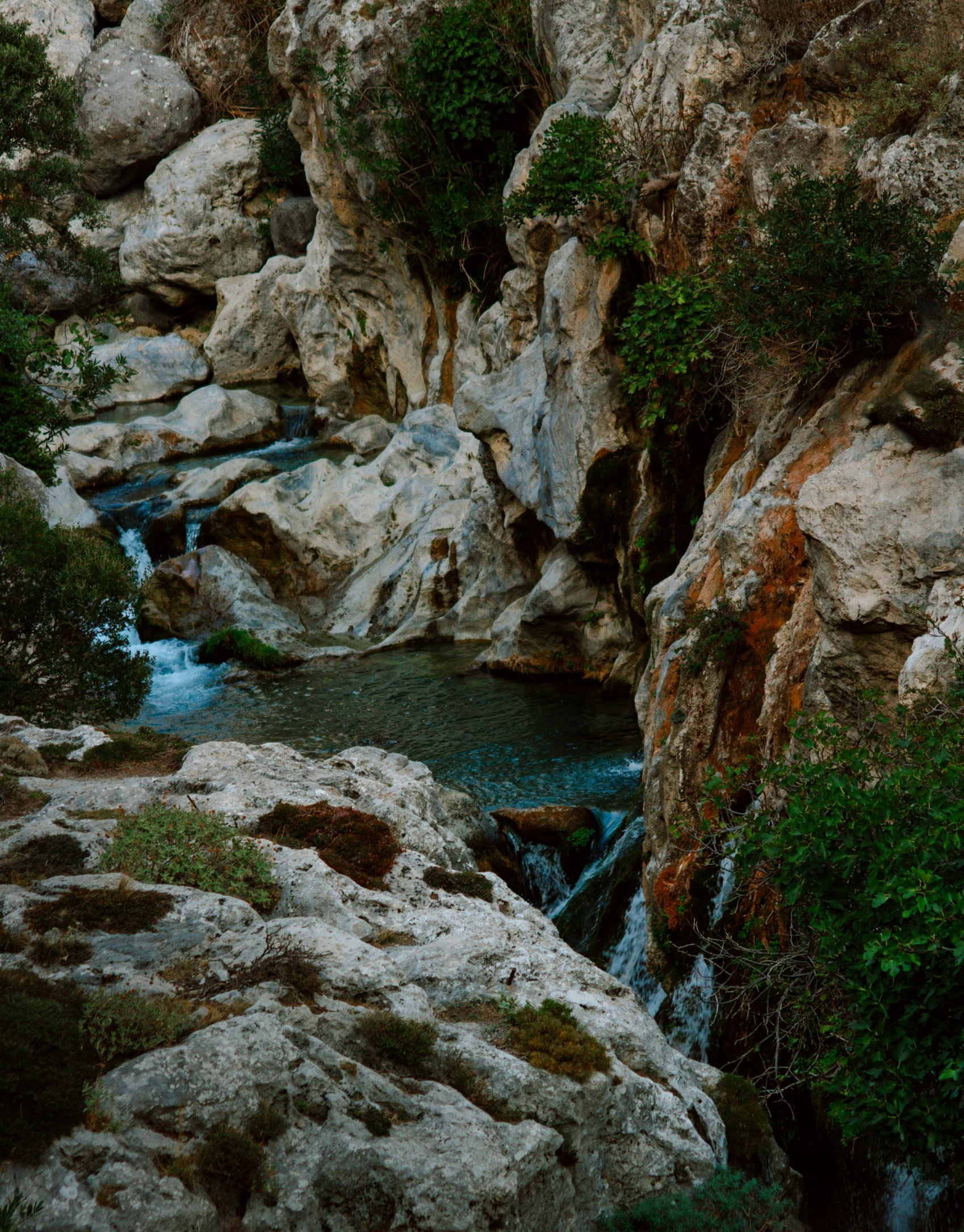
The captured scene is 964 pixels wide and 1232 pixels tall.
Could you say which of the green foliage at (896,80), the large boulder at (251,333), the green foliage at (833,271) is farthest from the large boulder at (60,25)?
the green foliage at (833,271)

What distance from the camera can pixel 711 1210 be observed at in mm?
5086

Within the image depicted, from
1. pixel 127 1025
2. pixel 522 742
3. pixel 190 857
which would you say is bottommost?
pixel 522 742

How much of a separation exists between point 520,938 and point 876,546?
4716 millimetres

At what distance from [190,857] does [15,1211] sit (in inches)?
138

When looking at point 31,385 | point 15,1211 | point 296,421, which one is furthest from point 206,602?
point 15,1211

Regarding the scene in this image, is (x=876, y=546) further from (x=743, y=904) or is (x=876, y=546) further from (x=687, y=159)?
(x=687, y=159)

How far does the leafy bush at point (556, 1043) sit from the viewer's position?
204 inches

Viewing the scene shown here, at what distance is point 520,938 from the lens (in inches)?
266

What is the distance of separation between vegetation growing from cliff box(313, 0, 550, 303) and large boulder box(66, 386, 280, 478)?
8729 millimetres

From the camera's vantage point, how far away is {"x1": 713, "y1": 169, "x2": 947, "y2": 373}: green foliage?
9.49 m

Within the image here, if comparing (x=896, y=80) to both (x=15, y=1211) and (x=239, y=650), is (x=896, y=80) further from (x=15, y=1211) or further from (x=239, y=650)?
(x=239, y=650)

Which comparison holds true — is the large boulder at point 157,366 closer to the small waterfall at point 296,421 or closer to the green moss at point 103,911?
the small waterfall at point 296,421

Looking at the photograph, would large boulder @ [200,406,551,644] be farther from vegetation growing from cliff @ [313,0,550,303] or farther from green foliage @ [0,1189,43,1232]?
green foliage @ [0,1189,43,1232]

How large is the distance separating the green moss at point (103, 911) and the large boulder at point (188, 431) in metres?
28.3
